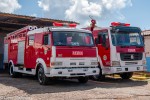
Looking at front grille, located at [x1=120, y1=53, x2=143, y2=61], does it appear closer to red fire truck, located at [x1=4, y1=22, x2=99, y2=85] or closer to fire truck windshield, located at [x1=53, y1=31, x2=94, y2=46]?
red fire truck, located at [x1=4, y1=22, x2=99, y2=85]

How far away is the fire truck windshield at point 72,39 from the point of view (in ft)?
41.1

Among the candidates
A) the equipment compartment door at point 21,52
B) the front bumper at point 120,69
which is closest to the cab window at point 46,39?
the equipment compartment door at point 21,52

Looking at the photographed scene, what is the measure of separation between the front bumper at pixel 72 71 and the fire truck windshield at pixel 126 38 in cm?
232

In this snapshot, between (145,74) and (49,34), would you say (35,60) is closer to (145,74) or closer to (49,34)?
(49,34)

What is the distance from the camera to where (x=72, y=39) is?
1284 cm

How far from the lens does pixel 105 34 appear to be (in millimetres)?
14766

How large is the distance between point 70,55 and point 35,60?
2233 mm

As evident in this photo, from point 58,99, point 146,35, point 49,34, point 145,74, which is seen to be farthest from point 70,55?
point 146,35

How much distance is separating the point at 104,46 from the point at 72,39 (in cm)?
250

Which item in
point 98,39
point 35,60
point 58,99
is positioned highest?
point 98,39

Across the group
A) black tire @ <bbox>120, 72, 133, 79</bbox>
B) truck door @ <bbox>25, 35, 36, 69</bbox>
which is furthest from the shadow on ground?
black tire @ <bbox>120, 72, 133, 79</bbox>

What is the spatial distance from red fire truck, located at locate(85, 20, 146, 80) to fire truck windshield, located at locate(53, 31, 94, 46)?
1.61 m

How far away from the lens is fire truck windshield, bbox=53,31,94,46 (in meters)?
12.5

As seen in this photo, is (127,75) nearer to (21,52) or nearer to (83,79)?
(83,79)
